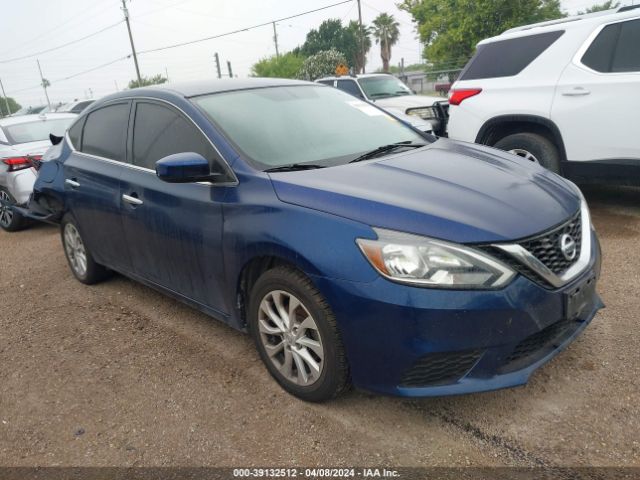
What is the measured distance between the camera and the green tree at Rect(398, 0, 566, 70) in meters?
31.0

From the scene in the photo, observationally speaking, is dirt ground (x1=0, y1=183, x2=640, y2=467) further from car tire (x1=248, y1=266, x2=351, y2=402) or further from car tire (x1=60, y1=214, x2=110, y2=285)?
car tire (x1=60, y1=214, x2=110, y2=285)

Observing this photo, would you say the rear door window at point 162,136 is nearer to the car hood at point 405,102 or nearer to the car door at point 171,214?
the car door at point 171,214

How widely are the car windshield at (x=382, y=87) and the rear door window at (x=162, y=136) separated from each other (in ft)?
25.2

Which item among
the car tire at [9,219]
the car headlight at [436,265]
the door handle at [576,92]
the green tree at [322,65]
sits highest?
the green tree at [322,65]

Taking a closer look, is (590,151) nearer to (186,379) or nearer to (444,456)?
(444,456)

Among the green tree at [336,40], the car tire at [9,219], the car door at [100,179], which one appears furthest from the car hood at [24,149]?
the green tree at [336,40]

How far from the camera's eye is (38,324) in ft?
13.0

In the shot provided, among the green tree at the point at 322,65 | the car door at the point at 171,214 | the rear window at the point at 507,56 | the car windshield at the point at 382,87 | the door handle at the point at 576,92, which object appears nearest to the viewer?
the car door at the point at 171,214

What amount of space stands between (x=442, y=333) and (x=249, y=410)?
45.1 inches

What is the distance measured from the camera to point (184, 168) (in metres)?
2.70

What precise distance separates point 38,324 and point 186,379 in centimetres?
167

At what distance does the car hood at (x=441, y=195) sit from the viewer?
7.22 feet

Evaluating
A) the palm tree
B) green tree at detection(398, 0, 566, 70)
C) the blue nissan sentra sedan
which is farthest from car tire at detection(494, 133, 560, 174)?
the palm tree

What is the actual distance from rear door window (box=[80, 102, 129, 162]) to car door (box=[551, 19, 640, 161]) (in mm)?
4029
